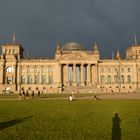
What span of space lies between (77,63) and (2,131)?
112363mm

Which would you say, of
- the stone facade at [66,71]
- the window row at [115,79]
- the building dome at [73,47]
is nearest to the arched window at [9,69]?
the stone facade at [66,71]

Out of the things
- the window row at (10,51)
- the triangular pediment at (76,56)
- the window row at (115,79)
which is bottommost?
the window row at (115,79)

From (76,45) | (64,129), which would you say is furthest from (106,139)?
(76,45)

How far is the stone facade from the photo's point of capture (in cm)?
12631

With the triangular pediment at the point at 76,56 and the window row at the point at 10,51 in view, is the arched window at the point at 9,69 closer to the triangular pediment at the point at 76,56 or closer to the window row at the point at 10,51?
the window row at the point at 10,51

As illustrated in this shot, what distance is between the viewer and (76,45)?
143750mm

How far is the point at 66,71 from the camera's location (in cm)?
12912

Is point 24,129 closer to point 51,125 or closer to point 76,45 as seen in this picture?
point 51,125

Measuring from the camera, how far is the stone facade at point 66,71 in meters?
126

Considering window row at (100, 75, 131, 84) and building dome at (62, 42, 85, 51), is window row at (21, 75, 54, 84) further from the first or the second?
window row at (100, 75, 131, 84)

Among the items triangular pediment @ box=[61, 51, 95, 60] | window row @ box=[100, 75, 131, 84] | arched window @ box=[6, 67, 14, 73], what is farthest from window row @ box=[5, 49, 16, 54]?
window row @ box=[100, 75, 131, 84]

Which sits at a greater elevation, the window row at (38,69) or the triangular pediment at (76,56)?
the triangular pediment at (76,56)

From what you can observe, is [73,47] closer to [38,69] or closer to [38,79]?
[38,69]

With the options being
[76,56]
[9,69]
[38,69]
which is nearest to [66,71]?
[76,56]
